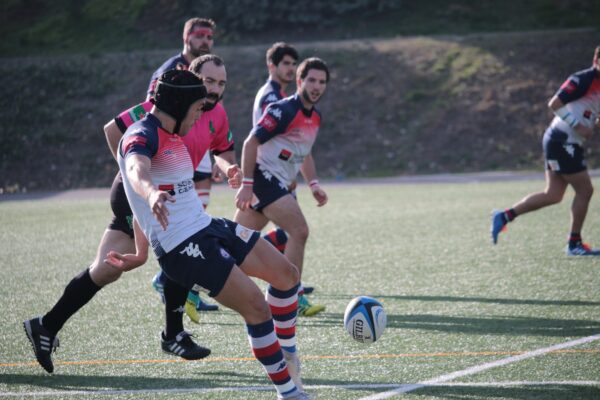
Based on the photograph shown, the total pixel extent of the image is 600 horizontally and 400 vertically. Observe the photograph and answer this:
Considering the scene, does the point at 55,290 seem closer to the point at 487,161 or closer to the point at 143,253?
the point at 143,253

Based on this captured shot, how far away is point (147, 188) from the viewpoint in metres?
4.11

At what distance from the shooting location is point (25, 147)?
27203 millimetres

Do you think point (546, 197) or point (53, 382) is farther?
point (546, 197)

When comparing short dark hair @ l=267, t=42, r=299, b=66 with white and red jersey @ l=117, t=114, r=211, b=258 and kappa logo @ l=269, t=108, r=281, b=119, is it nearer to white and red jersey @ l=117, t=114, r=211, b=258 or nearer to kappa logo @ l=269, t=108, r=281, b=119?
kappa logo @ l=269, t=108, r=281, b=119

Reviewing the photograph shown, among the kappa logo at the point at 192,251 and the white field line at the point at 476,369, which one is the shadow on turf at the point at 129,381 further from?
the kappa logo at the point at 192,251

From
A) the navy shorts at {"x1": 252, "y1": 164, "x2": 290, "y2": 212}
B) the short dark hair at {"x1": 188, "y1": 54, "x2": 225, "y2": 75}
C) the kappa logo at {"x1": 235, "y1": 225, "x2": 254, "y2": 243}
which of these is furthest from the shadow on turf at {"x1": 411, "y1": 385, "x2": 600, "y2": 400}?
the navy shorts at {"x1": 252, "y1": 164, "x2": 290, "y2": 212}

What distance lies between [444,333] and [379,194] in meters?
12.4

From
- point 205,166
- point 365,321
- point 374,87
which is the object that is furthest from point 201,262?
point 374,87

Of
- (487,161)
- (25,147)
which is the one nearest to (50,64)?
(25,147)

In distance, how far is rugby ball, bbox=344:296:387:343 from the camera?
5.51 m

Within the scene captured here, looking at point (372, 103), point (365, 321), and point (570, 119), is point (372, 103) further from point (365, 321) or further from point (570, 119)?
point (365, 321)

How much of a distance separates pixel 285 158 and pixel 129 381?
8.84 feet

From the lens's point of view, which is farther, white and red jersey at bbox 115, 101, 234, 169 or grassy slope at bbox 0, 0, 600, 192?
grassy slope at bbox 0, 0, 600, 192

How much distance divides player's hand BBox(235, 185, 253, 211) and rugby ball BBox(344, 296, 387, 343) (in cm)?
149
